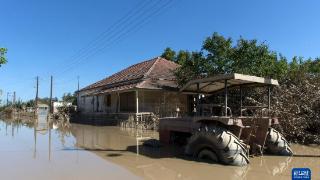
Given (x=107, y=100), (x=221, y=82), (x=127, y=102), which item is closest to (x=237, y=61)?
(x=221, y=82)

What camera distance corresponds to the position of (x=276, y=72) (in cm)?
1995

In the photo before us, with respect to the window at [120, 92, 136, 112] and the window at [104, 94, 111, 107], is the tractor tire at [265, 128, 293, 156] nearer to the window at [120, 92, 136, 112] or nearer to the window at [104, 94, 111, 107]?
the window at [120, 92, 136, 112]

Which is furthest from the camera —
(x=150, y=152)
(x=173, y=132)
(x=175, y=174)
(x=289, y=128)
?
(x=289, y=128)

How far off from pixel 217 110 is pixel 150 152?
314cm

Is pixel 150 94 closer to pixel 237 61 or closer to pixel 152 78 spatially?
pixel 152 78

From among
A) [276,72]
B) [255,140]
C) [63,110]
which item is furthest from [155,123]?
[63,110]

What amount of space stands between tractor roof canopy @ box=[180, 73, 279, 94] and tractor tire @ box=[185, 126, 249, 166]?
58.0 inches

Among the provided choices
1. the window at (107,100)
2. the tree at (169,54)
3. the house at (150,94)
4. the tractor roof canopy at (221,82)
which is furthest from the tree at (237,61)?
the tree at (169,54)

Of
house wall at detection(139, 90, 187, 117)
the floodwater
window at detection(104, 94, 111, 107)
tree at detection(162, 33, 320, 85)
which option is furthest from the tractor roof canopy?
window at detection(104, 94, 111, 107)

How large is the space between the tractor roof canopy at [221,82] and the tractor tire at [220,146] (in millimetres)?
1472

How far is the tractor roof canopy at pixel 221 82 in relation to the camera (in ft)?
33.1

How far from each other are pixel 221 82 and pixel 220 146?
8.66ft

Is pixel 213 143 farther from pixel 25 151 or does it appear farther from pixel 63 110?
pixel 63 110

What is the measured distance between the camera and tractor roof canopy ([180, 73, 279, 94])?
1009cm
